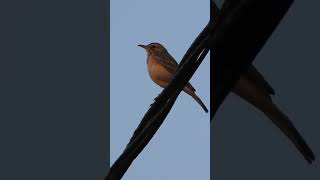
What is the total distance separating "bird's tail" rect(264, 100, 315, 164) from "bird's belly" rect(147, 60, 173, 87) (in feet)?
2.20

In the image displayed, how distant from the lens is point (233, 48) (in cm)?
279

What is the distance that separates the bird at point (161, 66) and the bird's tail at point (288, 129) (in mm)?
424

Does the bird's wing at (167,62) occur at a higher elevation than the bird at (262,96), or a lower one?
higher

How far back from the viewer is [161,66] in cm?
506

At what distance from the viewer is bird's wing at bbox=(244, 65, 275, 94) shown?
15.6 ft

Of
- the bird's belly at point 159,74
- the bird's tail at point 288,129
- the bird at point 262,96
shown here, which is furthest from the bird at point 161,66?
the bird's tail at point 288,129

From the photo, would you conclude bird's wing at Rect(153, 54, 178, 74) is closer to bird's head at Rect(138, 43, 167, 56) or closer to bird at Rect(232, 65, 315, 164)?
bird's head at Rect(138, 43, 167, 56)

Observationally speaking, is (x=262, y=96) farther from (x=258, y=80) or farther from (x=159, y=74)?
(x=159, y=74)

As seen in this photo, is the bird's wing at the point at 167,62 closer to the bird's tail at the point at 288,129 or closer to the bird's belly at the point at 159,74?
the bird's belly at the point at 159,74

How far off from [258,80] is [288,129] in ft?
2.64

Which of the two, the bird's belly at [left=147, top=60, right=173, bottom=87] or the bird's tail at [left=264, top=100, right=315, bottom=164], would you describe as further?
the bird's belly at [left=147, top=60, right=173, bottom=87]

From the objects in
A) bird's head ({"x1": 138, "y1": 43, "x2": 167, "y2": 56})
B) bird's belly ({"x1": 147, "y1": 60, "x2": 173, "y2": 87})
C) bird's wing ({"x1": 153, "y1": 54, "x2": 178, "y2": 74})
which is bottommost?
bird's belly ({"x1": 147, "y1": 60, "x2": 173, "y2": 87})

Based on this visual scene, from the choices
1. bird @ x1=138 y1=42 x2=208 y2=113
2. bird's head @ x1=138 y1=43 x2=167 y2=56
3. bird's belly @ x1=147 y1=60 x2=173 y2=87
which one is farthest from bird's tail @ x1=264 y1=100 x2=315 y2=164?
bird's head @ x1=138 y1=43 x2=167 y2=56

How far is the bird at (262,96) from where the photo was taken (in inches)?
163
